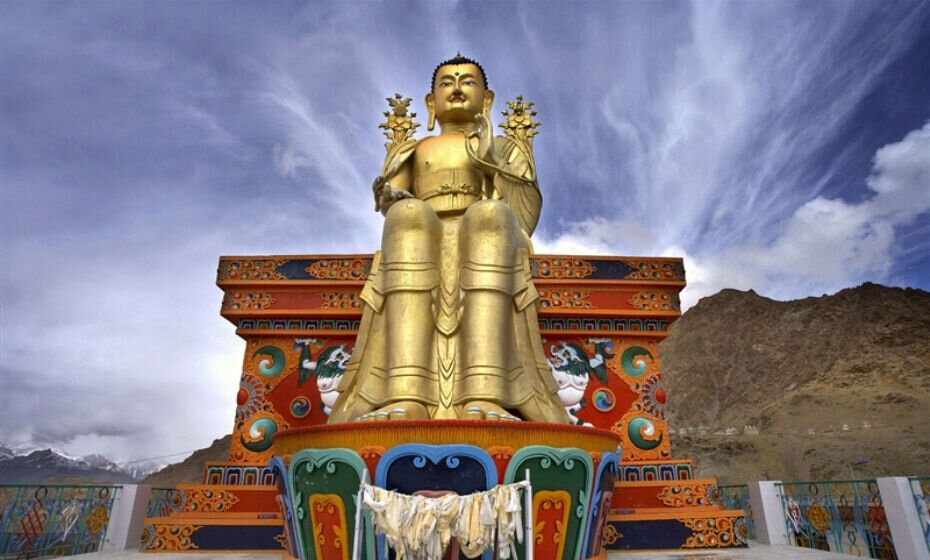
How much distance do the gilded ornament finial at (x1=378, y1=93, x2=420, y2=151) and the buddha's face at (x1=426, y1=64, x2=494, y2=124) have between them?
41 cm

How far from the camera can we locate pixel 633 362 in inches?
257

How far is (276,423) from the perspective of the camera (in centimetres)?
633

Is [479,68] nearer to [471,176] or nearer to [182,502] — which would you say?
[471,176]

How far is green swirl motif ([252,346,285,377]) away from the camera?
6.59m

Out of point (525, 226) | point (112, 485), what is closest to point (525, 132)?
point (525, 226)

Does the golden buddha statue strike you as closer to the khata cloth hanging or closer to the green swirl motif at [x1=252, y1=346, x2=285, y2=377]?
the khata cloth hanging

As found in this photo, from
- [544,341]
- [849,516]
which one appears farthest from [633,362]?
[849,516]

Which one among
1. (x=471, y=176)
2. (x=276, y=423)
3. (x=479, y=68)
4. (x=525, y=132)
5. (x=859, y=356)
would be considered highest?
(x=859, y=356)

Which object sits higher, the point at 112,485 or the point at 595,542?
the point at 112,485

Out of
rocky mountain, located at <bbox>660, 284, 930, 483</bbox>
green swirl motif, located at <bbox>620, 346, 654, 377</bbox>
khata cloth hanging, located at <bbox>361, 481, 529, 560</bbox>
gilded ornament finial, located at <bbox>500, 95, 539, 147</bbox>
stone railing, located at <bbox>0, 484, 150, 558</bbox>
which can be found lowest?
khata cloth hanging, located at <bbox>361, 481, 529, 560</bbox>

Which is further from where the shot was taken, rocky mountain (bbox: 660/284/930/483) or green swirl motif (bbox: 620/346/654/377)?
rocky mountain (bbox: 660/284/930/483)

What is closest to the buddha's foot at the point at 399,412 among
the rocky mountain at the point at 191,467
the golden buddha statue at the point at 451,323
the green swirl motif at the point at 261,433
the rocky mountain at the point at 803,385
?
the golden buddha statue at the point at 451,323

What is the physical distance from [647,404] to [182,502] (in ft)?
15.4

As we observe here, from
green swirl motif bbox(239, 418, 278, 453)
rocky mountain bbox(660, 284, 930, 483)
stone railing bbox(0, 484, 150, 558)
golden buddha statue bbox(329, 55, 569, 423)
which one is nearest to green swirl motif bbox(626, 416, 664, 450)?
golden buddha statue bbox(329, 55, 569, 423)
